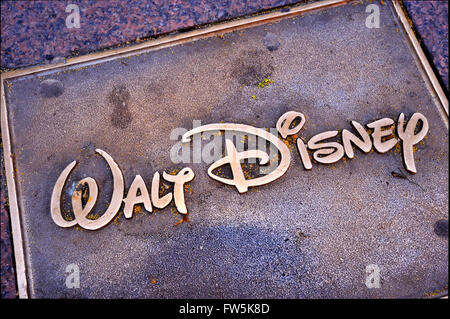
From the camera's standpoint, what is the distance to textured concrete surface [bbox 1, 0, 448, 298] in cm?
257

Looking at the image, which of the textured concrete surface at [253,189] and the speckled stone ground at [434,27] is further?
the speckled stone ground at [434,27]

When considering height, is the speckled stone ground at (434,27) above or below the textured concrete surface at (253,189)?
above

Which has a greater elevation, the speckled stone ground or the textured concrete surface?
the speckled stone ground

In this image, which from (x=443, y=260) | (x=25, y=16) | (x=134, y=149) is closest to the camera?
(x=443, y=260)

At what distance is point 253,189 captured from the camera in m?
2.64

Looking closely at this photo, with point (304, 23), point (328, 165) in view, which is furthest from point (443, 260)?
point (304, 23)

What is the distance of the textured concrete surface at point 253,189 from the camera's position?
257cm

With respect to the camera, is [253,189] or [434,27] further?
[434,27]

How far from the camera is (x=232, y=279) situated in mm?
2570

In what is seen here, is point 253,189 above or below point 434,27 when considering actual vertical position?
below

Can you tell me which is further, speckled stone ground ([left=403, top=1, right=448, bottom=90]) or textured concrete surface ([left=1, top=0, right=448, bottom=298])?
speckled stone ground ([left=403, top=1, right=448, bottom=90])

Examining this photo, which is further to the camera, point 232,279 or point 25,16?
point 25,16

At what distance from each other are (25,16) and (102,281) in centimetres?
252

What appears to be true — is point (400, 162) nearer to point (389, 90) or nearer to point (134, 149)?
point (389, 90)
